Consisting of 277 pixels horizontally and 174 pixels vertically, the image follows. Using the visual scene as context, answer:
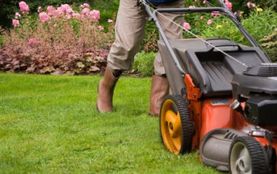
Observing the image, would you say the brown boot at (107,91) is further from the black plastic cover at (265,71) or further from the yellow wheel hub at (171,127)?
the black plastic cover at (265,71)

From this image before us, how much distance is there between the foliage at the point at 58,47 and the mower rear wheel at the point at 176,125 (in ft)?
13.5

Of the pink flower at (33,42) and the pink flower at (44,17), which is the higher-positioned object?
the pink flower at (44,17)

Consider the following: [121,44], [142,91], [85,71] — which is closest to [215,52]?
[121,44]

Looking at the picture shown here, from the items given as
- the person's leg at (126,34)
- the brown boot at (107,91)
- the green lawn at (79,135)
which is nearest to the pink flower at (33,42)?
the green lawn at (79,135)

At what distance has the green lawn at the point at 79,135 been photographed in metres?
3.58

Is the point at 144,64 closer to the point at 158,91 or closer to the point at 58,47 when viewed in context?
the point at 58,47

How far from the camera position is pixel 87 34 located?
853cm

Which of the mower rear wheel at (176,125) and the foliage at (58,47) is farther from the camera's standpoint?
the foliage at (58,47)

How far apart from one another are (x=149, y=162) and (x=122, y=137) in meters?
0.63

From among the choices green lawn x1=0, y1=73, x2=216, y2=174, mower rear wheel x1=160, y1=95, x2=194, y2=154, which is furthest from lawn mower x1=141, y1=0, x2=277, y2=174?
green lawn x1=0, y1=73, x2=216, y2=174

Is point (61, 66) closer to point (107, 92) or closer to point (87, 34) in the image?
point (87, 34)

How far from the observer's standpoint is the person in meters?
4.70

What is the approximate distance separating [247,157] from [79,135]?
1.56 meters

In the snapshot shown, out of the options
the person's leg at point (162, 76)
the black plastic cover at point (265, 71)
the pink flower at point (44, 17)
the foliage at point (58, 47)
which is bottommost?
the foliage at point (58, 47)
